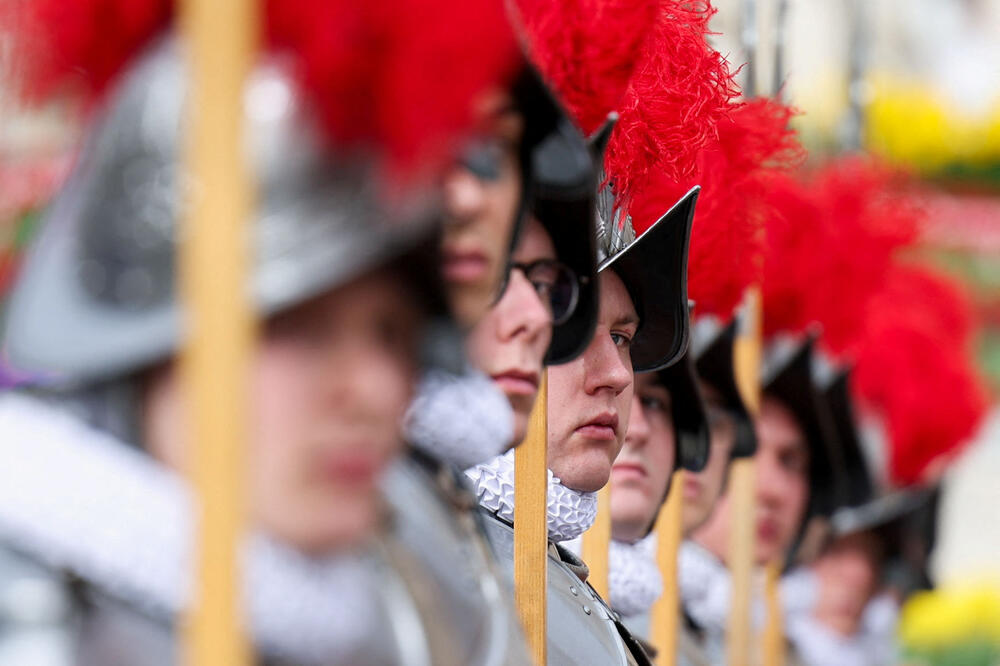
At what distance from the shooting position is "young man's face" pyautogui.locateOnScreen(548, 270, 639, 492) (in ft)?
6.06

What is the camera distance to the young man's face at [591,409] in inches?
72.7

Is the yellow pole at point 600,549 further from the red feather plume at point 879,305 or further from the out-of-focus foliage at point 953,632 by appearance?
the out-of-focus foliage at point 953,632

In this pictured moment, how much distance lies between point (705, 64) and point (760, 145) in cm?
40

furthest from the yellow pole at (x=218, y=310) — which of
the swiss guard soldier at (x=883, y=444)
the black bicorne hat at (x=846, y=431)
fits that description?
the swiss guard soldier at (x=883, y=444)

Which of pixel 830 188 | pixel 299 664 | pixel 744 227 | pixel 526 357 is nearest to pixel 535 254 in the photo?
pixel 526 357

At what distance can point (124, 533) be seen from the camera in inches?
39.9

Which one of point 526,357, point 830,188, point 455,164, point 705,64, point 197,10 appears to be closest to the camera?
point 197,10

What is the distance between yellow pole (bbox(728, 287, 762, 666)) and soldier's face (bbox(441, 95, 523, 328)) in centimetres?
197

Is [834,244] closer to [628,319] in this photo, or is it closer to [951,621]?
[628,319]

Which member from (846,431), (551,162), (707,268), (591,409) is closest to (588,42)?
(591,409)

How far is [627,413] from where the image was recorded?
1.89 m

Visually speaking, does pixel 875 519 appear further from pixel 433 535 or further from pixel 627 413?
pixel 433 535

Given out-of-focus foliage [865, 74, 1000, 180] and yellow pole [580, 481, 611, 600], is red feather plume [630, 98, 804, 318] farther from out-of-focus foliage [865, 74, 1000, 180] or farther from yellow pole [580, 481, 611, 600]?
out-of-focus foliage [865, 74, 1000, 180]

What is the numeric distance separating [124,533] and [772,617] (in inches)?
121
